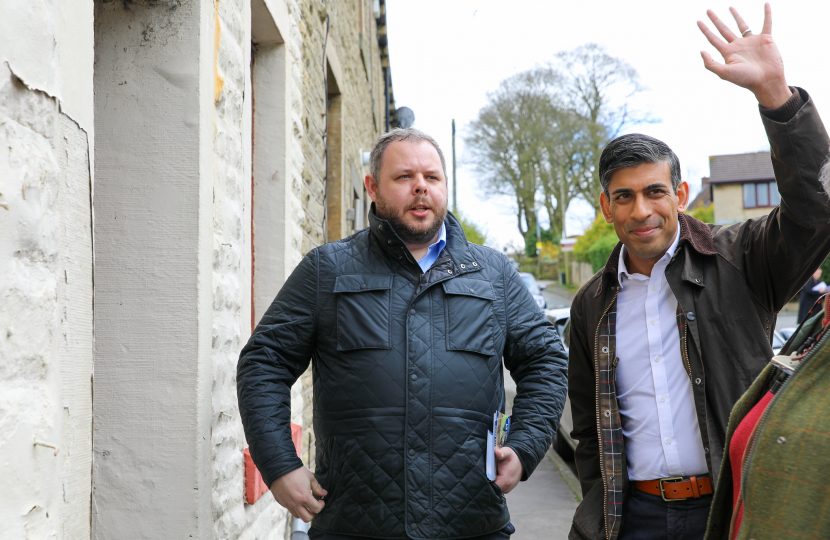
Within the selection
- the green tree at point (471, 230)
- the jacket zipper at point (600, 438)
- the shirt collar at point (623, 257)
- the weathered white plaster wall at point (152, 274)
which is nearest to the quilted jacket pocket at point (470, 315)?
the jacket zipper at point (600, 438)

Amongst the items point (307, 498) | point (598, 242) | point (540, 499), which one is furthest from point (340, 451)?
point (598, 242)

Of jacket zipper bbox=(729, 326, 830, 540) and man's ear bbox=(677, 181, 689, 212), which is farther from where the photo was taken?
man's ear bbox=(677, 181, 689, 212)

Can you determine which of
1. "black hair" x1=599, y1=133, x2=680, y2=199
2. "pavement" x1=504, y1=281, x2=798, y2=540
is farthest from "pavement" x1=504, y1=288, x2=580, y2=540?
"black hair" x1=599, y1=133, x2=680, y2=199

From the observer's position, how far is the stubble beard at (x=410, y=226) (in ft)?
8.54

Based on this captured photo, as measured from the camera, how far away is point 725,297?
2.45m

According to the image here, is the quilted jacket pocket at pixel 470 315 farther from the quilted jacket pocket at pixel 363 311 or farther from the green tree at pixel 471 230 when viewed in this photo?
the green tree at pixel 471 230

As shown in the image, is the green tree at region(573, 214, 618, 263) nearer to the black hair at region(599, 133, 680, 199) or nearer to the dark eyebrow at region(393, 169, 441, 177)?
the black hair at region(599, 133, 680, 199)

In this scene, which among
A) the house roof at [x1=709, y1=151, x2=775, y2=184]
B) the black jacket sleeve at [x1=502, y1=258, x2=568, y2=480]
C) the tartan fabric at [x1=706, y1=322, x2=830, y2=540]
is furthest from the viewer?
the house roof at [x1=709, y1=151, x2=775, y2=184]

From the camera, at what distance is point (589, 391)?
2.84m

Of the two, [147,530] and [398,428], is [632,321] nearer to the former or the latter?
[398,428]

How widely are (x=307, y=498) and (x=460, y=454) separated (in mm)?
498

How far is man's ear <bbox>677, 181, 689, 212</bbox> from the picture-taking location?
8.68ft

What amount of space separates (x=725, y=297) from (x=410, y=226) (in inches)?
42.6

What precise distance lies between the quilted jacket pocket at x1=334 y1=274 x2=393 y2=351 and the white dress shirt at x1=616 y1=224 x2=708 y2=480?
0.85m
